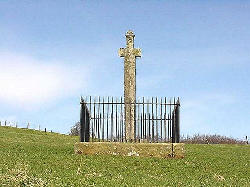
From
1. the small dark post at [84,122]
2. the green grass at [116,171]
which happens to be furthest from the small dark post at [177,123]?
the small dark post at [84,122]

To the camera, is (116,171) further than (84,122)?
No

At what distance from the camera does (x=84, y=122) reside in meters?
23.7

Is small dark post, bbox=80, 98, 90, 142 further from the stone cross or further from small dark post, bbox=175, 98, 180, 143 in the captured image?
small dark post, bbox=175, 98, 180, 143

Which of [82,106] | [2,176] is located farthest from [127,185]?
[82,106]

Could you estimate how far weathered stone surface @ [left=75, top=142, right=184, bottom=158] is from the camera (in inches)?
894

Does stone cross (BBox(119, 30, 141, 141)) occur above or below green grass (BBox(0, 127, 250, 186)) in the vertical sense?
above

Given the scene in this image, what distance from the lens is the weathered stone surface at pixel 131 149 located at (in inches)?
894

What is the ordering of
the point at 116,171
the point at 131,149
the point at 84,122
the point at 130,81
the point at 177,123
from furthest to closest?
the point at 130,81 < the point at 84,122 < the point at 177,123 < the point at 131,149 < the point at 116,171

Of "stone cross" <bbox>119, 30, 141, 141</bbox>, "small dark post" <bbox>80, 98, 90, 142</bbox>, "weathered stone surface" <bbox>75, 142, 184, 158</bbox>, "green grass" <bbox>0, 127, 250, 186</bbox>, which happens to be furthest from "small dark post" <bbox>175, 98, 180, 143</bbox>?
"small dark post" <bbox>80, 98, 90, 142</bbox>

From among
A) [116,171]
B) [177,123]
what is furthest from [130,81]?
[116,171]

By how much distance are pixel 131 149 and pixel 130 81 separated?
499 cm

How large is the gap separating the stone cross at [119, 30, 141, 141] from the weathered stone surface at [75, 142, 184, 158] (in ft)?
5.89

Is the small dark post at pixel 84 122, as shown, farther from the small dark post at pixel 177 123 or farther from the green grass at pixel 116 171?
the small dark post at pixel 177 123

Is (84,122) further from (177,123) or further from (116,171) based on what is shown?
(116,171)
